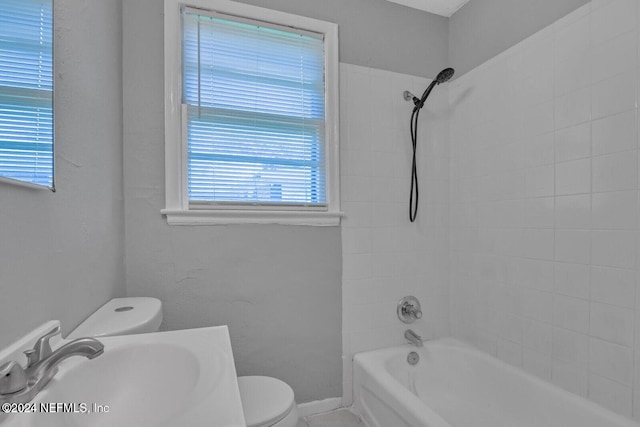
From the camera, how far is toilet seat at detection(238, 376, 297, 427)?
4.06 feet

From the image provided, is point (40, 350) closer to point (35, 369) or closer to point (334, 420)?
point (35, 369)

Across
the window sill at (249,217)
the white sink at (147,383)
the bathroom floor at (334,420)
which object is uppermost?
the window sill at (249,217)

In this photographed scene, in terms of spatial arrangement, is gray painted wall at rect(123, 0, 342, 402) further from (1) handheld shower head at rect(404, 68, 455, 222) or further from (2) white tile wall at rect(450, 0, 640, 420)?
(2) white tile wall at rect(450, 0, 640, 420)

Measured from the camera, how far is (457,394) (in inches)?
74.1

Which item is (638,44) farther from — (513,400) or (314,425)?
(314,425)

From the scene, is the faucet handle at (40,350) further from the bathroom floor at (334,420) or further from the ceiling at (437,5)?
the ceiling at (437,5)

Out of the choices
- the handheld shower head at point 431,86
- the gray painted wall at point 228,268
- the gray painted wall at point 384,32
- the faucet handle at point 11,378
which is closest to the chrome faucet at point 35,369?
the faucet handle at point 11,378

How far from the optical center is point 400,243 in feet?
6.75

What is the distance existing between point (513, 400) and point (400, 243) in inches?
39.4

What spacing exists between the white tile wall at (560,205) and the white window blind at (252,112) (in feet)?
3.30

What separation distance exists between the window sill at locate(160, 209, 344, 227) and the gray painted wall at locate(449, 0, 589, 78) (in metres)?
1.34

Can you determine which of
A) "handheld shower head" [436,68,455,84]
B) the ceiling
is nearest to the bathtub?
"handheld shower head" [436,68,455,84]

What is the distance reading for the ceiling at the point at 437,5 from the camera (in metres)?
2.05

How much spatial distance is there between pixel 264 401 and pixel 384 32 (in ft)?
7.23
